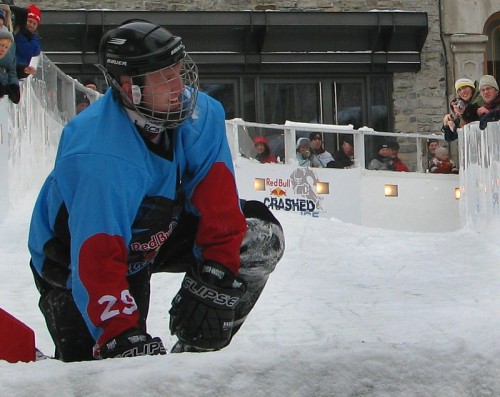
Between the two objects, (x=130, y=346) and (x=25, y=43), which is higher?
(x=25, y=43)

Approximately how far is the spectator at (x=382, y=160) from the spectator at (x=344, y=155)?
27 cm

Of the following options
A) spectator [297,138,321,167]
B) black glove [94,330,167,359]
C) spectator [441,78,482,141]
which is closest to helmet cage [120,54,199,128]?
black glove [94,330,167,359]

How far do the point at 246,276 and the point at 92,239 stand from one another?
0.82m

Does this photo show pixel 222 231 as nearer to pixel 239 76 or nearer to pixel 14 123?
pixel 14 123

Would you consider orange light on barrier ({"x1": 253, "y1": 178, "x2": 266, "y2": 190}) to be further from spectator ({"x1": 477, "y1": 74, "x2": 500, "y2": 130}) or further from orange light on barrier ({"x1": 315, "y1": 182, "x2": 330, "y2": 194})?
spectator ({"x1": 477, "y1": 74, "x2": 500, "y2": 130})

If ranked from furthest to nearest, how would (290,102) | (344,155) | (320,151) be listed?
(290,102) → (344,155) → (320,151)

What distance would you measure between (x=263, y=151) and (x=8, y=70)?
5.10 metres

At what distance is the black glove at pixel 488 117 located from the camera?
36.1 feet

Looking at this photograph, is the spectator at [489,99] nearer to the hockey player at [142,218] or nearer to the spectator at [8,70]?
the spectator at [8,70]

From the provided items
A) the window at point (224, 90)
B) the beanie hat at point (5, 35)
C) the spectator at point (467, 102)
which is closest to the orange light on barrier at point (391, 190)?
the spectator at point (467, 102)

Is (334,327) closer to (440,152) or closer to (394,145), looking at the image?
(394,145)

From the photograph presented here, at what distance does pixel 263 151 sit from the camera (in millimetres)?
13656

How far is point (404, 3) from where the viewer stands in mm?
19609

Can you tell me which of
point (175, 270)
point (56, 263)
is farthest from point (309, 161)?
point (56, 263)
